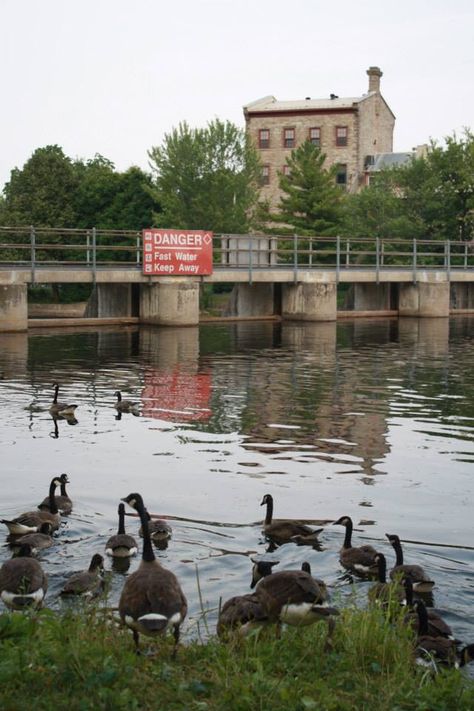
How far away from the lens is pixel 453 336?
41.0m

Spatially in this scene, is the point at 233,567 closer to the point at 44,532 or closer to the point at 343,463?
the point at 44,532

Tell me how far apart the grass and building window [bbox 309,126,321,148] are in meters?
79.2

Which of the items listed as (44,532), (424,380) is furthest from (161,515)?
(424,380)

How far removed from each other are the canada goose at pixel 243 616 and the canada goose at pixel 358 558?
7.44 ft

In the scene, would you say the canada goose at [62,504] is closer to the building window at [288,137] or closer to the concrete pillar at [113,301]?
the concrete pillar at [113,301]

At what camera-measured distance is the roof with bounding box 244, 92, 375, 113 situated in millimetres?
83062

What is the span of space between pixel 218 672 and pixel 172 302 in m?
35.9

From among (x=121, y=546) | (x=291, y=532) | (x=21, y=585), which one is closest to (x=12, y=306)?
(x=291, y=532)

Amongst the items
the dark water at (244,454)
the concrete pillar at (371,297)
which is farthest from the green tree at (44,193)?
the dark water at (244,454)

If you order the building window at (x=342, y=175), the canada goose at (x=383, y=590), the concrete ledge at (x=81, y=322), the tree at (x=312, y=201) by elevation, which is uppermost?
the building window at (x=342, y=175)

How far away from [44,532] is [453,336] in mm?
31869

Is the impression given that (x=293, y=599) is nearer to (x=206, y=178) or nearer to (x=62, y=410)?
(x=62, y=410)

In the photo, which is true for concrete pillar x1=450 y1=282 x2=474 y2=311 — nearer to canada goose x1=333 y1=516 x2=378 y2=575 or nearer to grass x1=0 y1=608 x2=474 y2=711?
canada goose x1=333 y1=516 x2=378 y2=575

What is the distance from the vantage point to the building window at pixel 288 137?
8506cm
